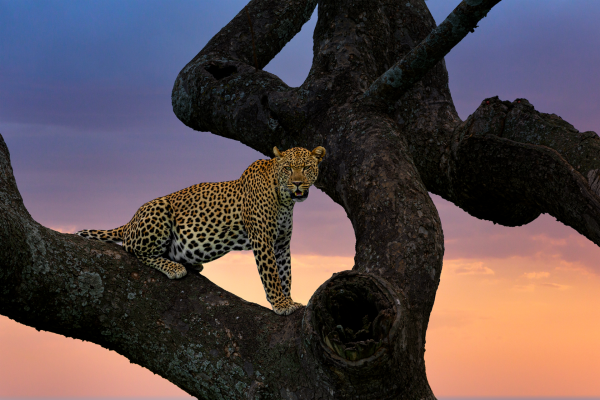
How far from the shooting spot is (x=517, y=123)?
7.00 m

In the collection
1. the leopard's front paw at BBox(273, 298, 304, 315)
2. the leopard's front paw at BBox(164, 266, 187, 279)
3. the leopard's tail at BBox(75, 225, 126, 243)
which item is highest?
the leopard's tail at BBox(75, 225, 126, 243)

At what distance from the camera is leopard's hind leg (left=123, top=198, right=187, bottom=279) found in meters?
6.16

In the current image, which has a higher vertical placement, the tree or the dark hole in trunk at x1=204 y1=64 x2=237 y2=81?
the dark hole in trunk at x1=204 y1=64 x2=237 y2=81

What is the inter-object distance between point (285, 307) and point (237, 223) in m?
1.18

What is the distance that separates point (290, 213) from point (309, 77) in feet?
9.27

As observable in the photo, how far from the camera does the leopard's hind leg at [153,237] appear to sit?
6164 millimetres

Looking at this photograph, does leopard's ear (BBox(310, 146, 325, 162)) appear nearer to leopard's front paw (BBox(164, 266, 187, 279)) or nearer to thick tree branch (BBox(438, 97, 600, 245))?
leopard's front paw (BBox(164, 266, 187, 279))

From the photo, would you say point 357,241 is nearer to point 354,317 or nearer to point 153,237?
point 354,317

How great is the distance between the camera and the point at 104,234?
680 centimetres

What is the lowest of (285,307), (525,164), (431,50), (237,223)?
(285,307)

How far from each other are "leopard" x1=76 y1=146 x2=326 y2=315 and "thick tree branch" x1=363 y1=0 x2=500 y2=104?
1.58 metres

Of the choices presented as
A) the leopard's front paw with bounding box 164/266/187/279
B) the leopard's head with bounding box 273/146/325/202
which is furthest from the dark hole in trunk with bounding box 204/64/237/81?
the leopard's front paw with bounding box 164/266/187/279

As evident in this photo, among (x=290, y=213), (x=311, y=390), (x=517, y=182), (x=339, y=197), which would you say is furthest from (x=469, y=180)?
(x=311, y=390)

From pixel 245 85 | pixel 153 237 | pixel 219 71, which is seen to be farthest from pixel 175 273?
pixel 219 71
